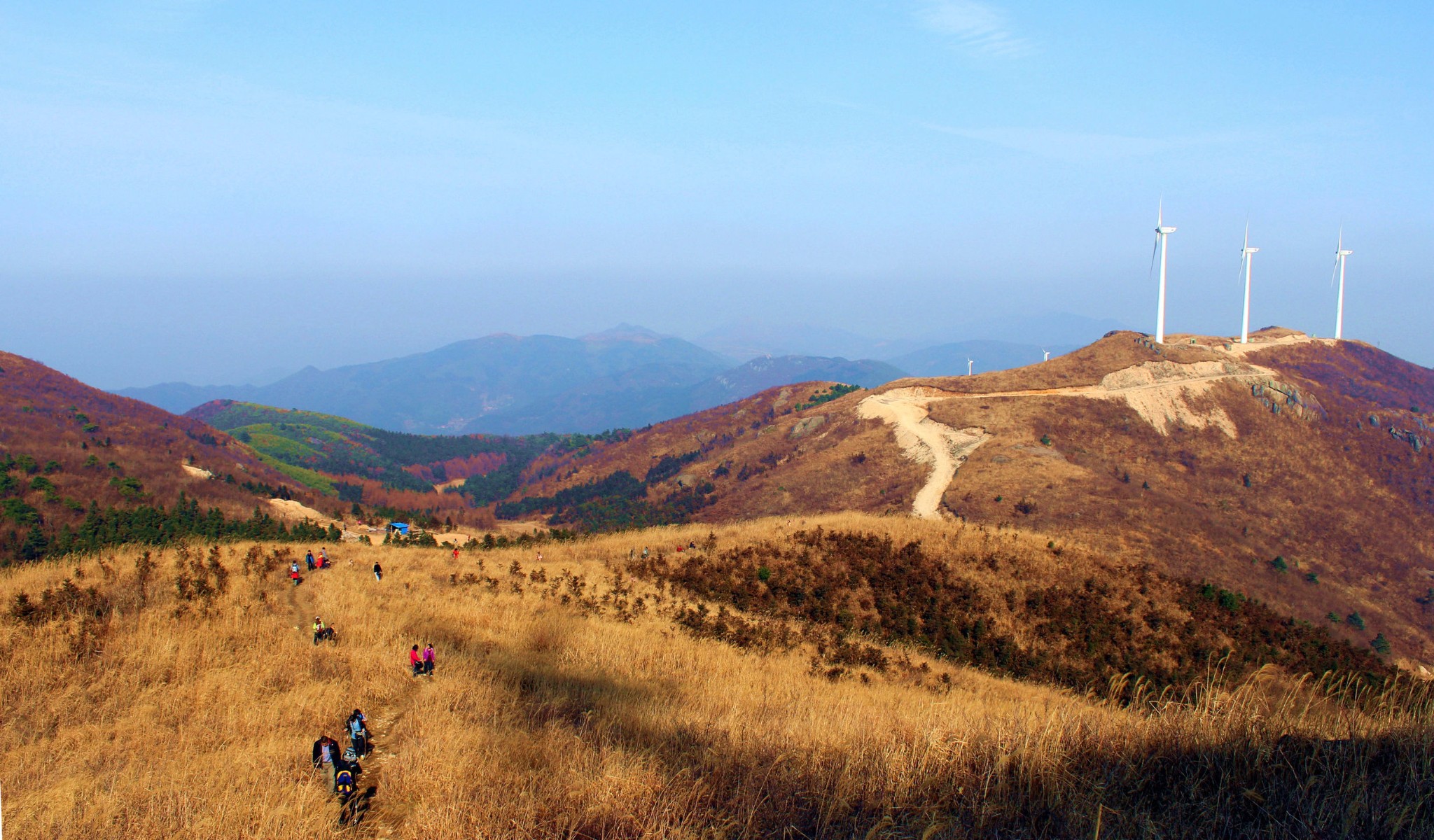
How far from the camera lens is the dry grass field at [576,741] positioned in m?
5.70

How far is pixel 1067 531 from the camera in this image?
1801 inches

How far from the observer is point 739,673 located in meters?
13.6

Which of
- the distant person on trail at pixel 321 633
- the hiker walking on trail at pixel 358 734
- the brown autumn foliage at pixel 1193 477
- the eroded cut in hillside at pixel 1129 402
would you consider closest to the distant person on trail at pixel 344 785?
the hiker walking on trail at pixel 358 734

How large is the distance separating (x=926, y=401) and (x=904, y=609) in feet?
→ 225

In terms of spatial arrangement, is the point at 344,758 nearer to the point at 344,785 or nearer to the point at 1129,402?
the point at 344,785

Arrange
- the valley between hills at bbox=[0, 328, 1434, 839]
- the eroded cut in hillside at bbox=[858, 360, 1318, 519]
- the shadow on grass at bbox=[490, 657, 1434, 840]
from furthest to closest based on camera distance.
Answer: the eroded cut in hillside at bbox=[858, 360, 1318, 519] < the valley between hills at bbox=[0, 328, 1434, 839] < the shadow on grass at bbox=[490, 657, 1434, 840]

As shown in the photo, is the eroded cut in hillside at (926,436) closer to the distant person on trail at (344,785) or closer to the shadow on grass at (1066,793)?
the shadow on grass at (1066,793)

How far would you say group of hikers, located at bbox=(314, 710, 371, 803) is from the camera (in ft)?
23.5

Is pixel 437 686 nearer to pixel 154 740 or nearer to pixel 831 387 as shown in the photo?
pixel 154 740

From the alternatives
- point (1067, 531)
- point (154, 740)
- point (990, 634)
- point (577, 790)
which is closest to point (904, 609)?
point (990, 634)

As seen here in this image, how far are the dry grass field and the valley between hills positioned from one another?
0.05 meters

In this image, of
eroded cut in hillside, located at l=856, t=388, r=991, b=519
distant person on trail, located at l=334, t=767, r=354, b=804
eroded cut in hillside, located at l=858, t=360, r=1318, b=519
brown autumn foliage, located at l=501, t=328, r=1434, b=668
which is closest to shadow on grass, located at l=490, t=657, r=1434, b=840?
distant person on trail, located at l=334, t=767, r=354, b=804

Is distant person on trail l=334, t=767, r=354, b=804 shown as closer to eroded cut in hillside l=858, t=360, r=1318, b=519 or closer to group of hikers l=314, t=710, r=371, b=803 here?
group of hikers l=314, t=710, r=371, b=803

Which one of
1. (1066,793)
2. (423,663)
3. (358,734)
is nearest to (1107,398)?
(1066,793)
